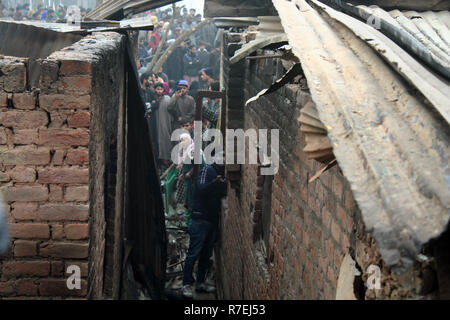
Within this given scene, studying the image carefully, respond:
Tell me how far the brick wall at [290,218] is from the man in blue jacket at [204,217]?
778 mm

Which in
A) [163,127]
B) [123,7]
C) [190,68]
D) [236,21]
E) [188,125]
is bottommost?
[163,127]

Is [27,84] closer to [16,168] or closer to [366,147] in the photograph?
[16,168]

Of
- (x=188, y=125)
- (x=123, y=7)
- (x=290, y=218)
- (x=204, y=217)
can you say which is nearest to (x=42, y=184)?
(x=290, y=218)

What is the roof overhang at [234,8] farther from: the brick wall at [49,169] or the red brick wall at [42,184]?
the red brick wall at [42,184]

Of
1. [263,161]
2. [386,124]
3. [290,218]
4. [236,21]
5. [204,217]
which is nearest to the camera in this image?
[386,124]

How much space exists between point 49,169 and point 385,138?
87.5 inches

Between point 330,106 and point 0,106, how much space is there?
6.98 feet

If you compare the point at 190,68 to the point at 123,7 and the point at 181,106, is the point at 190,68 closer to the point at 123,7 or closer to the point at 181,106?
the point at 181,106

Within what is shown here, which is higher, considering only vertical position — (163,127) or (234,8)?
(234,8)

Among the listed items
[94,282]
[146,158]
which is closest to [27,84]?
[94,282]

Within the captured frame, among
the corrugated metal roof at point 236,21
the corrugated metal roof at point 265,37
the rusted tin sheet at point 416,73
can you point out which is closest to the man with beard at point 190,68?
the corrugated metal roof at point 236,21

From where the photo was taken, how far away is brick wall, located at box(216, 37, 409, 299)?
7.88ft

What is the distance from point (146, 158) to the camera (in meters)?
6.75

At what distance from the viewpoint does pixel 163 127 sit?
37.8 ft
